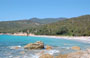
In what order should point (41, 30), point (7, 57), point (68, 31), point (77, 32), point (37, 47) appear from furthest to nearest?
point (41, 30) → point (68, 31) → point (77, 32) → point (37, 47) → point (7, 57)

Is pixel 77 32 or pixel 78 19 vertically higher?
pixel 78 19

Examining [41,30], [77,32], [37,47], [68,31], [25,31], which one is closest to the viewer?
[37,47]

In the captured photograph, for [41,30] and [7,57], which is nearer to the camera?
[7,57]

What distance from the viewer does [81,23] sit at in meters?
147

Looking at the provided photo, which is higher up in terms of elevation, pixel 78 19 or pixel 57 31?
pixel 78 19

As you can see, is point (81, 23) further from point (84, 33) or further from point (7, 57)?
point (7, 57)

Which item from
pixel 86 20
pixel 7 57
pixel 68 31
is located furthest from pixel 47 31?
pixel 7 57

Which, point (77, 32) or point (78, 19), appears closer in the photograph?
point (77, 32)

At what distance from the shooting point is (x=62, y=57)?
17.5 metres

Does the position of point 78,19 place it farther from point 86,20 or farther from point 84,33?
point 84,33

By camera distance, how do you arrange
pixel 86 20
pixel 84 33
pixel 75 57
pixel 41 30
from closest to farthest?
1. pixel 75 57
2. pixel 84 33
3. pixel 86 20
4. pixel 41 30

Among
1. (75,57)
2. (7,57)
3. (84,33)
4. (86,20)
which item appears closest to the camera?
(75,57)

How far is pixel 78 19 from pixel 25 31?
61325 mm

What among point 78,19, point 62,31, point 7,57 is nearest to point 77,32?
point 62,31
